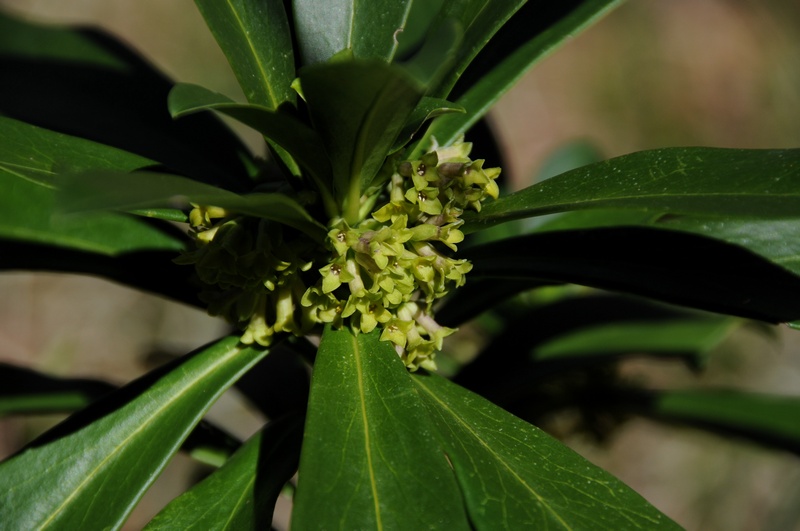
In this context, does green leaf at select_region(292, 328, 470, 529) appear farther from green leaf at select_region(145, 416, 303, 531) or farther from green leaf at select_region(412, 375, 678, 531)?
green leaf at select_region(145, 416, 303, 531)

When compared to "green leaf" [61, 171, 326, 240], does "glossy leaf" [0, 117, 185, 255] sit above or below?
below

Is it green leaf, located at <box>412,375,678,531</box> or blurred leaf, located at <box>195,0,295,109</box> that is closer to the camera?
green leaf, located at <box>412,375,678,531</box>

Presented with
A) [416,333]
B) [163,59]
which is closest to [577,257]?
[416,333]

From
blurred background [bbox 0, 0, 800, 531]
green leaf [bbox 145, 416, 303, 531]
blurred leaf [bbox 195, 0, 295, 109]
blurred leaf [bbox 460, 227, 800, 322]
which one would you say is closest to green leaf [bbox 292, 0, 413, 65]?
blurred leaf [bbox 195, 0, 295, 109]

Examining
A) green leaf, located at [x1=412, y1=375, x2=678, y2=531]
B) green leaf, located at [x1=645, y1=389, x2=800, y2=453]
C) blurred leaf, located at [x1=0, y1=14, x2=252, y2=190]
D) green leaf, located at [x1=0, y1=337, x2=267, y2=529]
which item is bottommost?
green leaf, located at [x1=0, y1=337, x2=267, y2=529]

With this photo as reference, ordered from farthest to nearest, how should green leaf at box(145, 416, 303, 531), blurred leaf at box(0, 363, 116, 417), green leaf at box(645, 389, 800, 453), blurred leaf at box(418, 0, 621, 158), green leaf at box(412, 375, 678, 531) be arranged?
1. green leaf at box(645, 389, 800, 453)
2. blurred leaf at box(0, 363, 116, 417)
3. blurred leaf at box(418, 0, 621, 158)
4. green leaf at box(145, 416, 303, 531)
5. green leaf at box(412, 375, 678, 531)

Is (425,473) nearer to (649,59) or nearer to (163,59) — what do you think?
(163,59)
